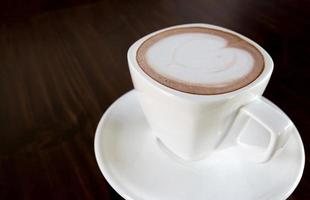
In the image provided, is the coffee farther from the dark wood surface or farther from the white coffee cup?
the dark wood surface

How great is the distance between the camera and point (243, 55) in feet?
1.44

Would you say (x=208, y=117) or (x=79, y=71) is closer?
(x=208, y=117)

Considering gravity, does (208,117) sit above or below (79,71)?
above

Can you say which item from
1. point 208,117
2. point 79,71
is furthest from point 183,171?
point 79,71

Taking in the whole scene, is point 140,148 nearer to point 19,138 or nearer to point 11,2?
point 19,138

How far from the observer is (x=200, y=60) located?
1.39 ft

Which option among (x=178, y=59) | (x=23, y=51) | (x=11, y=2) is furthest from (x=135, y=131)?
(x=11, y=2)

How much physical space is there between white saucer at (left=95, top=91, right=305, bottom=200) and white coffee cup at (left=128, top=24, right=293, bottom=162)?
0.02 metres

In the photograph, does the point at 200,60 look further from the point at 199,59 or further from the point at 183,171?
the point at 183,171

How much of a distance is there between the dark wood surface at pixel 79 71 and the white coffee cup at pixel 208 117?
11cm

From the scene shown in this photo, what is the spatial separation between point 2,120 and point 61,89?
0.12m

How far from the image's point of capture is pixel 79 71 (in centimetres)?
65

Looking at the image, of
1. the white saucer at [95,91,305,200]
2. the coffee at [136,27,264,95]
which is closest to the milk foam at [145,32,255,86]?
the coffee at [136,27,264,95]

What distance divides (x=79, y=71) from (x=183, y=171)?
32 centimetres
